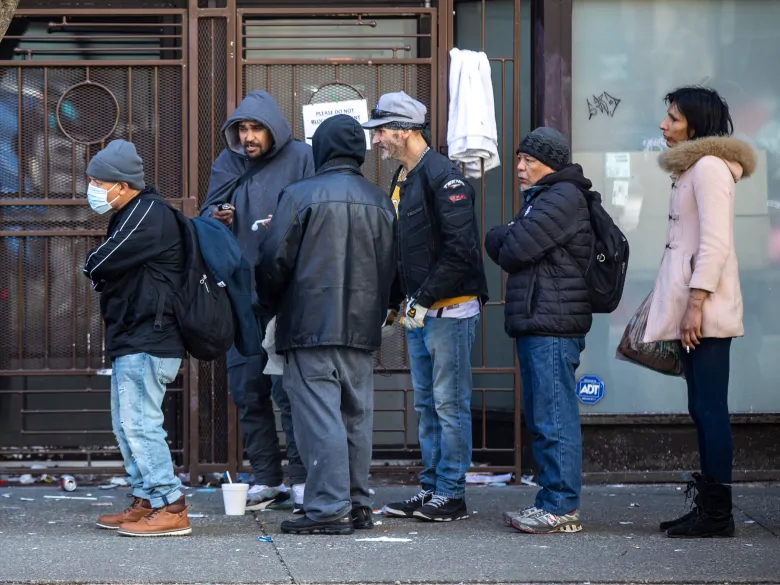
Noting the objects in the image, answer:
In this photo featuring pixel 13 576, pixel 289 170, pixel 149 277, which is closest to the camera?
pixel 13 576

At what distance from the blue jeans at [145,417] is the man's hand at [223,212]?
93 cm

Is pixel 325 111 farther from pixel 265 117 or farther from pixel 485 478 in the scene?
pixel 485 478

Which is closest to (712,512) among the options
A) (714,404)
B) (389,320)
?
(714,404)

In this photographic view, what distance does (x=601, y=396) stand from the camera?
24.1ft

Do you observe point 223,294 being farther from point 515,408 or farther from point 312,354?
point 515,408

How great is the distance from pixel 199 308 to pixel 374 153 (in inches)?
79.3

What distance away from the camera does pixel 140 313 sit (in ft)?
18.4

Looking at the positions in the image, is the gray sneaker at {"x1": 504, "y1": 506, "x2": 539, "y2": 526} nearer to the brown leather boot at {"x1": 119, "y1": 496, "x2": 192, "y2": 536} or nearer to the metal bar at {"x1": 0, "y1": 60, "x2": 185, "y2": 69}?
the brown leather boot at {"x1": 119, "y1": 496, "x2": 192, "y2": 536}

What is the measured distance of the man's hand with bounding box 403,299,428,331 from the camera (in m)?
5.95

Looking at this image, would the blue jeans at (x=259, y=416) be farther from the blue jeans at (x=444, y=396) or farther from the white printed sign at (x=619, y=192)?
the white printed sign at (x=619, y=192)

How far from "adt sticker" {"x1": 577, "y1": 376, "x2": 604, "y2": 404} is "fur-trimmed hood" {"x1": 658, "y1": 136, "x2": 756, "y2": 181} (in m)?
1.84

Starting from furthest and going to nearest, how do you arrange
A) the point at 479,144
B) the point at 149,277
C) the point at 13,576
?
1. the point at 479,144
2. the point at 149,277
3. the point at 13,576

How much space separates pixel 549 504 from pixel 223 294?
5.71 feet

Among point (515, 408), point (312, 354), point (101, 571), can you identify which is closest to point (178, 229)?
point (312, 354)
